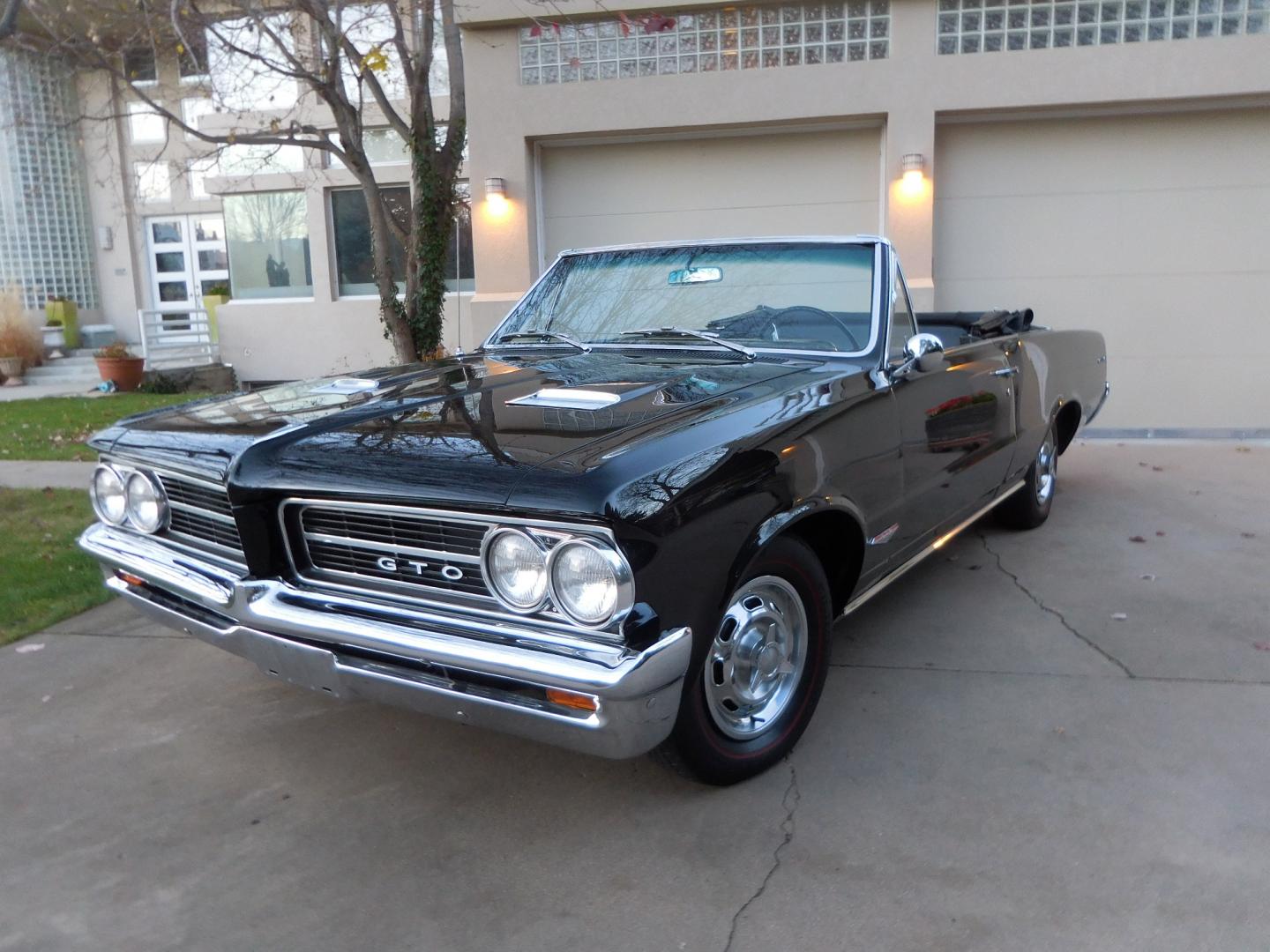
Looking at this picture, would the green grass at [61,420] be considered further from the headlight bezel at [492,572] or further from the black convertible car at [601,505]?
the headlight bezel at [492,572]

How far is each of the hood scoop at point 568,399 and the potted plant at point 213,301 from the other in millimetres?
13563

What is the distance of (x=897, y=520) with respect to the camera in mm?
3709

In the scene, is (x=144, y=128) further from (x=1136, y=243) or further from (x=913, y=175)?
(x=1136, y=243)

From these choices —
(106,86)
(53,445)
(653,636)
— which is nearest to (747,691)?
(653,636)

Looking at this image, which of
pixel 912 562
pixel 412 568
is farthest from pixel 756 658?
pixel 912 562

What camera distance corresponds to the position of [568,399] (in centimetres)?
317

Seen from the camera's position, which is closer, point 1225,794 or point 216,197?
point 1225,794

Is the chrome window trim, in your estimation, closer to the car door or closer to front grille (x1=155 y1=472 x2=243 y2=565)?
front grille (x1=155 y1=472 x2=243 y2=565)

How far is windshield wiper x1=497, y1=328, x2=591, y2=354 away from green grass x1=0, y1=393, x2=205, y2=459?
158 inches

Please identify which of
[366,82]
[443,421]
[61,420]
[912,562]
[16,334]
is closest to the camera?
[443,421]

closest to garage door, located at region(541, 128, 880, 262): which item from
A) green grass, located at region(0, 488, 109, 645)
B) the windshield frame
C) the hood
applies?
green grass, located at region(0, 488, 109, 645)

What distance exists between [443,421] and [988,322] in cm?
350

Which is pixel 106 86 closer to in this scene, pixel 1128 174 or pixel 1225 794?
→ pixel 1128 174

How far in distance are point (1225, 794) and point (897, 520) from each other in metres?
1.30
